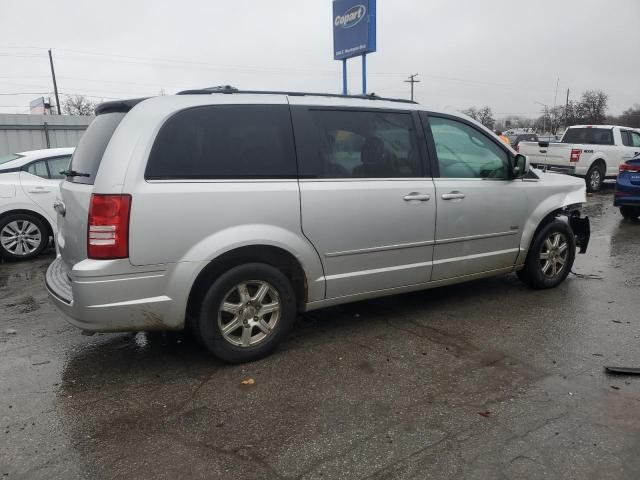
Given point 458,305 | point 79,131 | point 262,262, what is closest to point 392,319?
point 458,305

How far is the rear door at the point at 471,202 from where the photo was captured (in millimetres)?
4633

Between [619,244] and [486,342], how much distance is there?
5200mm

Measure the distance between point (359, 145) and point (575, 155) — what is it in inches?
483

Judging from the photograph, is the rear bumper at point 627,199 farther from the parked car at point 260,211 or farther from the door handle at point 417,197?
the door handle at point 417,197

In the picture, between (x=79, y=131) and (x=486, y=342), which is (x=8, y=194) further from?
(x=79, y=131)

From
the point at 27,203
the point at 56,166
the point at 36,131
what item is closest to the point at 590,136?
→ the point at 56,166

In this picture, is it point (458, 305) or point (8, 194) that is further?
point (8, 194)

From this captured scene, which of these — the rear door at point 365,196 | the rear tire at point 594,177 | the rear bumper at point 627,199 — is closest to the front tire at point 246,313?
the rear door at point 365,196

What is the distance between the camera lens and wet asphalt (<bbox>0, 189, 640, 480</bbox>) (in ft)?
8.81

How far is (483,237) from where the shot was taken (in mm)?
4895

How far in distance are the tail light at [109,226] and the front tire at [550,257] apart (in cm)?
397

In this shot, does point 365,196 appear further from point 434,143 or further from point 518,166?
point 518,166

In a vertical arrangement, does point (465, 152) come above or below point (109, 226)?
above

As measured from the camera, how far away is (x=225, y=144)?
12.0 ft
